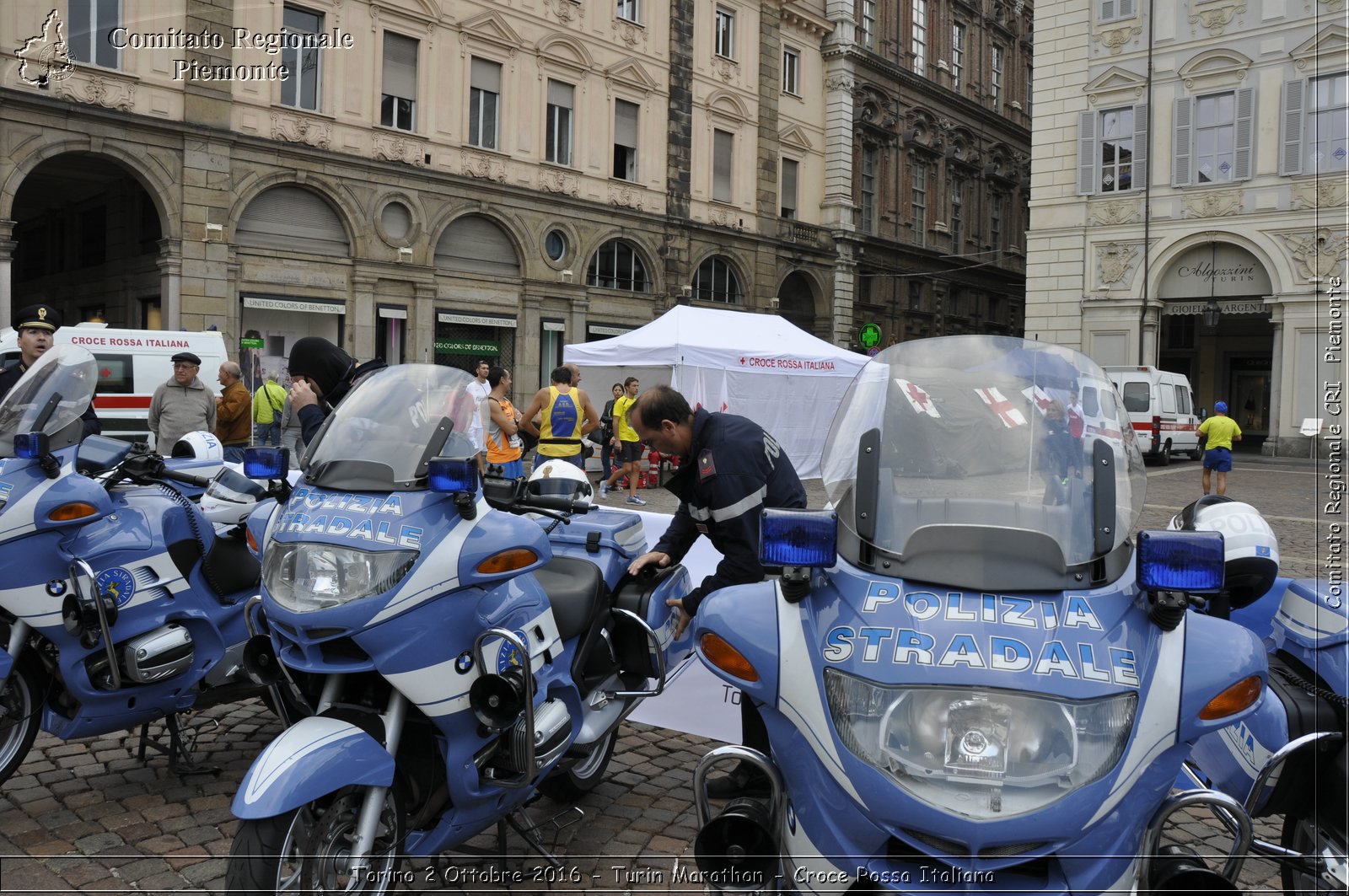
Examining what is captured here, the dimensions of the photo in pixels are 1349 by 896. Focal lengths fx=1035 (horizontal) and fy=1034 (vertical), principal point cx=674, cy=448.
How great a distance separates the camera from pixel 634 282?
29.5m

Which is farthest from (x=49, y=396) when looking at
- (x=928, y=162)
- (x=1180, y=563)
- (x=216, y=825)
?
(x=928, y=162)

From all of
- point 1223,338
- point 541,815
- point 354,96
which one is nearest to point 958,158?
point 1223,338

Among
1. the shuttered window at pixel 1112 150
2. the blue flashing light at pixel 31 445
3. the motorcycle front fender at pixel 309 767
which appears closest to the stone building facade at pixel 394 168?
the shuttered window at pixel 1112 150

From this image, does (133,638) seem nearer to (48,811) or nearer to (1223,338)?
(48,811)

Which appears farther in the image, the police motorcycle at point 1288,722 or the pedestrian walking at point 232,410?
the pedestrian walking at point 232,410

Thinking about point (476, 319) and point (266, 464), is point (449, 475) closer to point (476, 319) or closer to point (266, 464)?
point (266, 464)

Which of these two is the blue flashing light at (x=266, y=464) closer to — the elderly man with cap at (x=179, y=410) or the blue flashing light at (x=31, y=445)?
the blue flashing light at (x=31, y=445)

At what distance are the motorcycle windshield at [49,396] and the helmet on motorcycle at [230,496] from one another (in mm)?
609

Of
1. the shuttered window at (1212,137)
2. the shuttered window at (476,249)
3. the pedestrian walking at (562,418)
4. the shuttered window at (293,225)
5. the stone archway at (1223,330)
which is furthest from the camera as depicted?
the stone archway at (1223,330)

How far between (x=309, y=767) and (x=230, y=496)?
2.23m

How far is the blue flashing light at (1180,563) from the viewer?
221 centimetres

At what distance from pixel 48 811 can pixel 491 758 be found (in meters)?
2.11

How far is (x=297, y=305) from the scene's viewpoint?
21.6 metres

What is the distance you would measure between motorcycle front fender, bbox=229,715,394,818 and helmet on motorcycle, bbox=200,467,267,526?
1967mm
